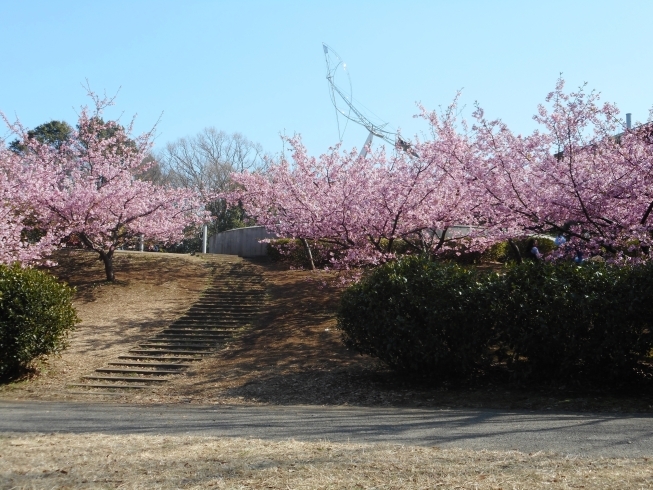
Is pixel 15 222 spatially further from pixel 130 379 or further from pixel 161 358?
pixel 130 379

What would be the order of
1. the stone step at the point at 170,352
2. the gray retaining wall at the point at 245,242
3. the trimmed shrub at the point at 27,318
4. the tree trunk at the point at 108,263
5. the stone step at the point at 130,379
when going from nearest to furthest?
the trimmed shrub at the point at 27,318, the stone step at the point at 130,379, the stone step at the point at 170,352, the tree trunk at the point at 108,263, the gray retaining wall at the point at 245,242

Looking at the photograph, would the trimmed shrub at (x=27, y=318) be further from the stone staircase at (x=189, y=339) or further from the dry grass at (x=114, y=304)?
the stone staircase at (x=189, y=339)

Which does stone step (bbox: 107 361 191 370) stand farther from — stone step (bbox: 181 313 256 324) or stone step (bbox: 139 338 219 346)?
stone step (bbox: 181 313 256 324)

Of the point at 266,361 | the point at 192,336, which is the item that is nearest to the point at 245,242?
the point at 192,336

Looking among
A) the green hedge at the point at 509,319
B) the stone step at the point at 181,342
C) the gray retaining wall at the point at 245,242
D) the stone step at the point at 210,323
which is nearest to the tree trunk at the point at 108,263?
the stone step at the point at 210,323

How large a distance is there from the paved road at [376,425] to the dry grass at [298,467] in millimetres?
666

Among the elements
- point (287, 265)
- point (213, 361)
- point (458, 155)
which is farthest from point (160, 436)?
point (287, 265)

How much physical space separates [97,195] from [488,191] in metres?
12.6

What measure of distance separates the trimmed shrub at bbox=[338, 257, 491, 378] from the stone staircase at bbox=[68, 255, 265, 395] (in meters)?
4.70

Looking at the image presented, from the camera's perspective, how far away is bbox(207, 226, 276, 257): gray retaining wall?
2977 centimetres

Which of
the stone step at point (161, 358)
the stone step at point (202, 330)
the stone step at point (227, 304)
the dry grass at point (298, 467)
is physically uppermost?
the stone step at point (227, 304)

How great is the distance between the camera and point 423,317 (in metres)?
11.7

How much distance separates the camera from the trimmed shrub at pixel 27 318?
13383 millimetres

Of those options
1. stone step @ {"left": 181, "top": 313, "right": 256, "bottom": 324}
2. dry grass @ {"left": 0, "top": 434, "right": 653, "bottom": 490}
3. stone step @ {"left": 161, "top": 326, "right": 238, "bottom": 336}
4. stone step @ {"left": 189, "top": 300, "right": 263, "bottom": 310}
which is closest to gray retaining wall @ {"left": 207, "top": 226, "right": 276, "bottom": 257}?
stone step @ {"left": 189, "top": 300, "right": 263, "bottom": 310}
